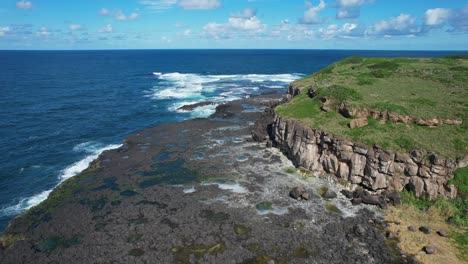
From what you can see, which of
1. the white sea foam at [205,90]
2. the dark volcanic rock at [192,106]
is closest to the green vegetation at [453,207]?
the white sea foam at [205,90]

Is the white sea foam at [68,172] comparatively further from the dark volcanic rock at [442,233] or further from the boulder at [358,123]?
the dark volcanic rock at [442,233]

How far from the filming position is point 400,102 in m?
48.3

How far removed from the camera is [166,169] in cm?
4778

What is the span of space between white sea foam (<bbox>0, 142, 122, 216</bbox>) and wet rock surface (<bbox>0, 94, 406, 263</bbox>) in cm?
206

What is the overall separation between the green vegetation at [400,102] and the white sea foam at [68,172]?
3295 cm

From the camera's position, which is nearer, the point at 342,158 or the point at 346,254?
the point at 346,254

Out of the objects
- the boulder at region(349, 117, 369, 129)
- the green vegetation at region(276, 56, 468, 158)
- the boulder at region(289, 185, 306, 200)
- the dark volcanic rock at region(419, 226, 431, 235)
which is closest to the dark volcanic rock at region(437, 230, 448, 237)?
the dark volcanic rock at region(419, 226, 431, 235)

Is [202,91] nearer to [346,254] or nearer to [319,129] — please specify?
[319,129]

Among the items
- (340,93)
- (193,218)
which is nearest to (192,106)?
(340,93)

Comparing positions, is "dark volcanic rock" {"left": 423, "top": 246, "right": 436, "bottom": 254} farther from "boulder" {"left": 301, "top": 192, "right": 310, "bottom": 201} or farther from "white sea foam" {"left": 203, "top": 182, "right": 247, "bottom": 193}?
"white sea foam" {"left": 203, "top": 182, "right": 247, "bottom": 193}

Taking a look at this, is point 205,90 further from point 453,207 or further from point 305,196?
point 453,207

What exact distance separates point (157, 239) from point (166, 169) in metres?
16.6

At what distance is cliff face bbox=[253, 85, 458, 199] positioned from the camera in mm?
36625

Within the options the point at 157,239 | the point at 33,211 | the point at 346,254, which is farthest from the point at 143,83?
the point at 346,254
